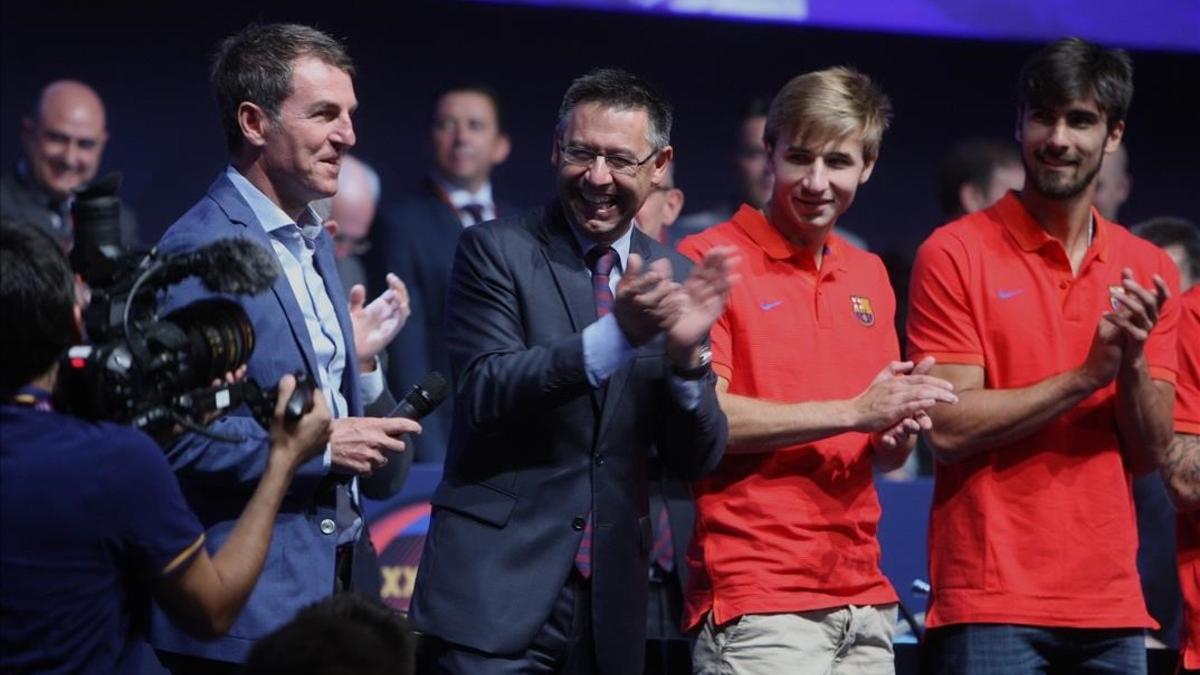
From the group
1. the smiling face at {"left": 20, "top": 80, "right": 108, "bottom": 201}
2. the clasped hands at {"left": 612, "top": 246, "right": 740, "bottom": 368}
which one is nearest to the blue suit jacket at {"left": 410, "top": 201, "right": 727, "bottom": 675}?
the clasped hands at {"left": 612, "top": 246, "right": 740, "bottom": 368}

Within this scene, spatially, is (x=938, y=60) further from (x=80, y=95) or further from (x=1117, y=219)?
(x=80, y=95)

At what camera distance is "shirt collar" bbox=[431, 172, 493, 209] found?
7.45m

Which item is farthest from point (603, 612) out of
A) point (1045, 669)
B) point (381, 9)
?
point (381, 9)

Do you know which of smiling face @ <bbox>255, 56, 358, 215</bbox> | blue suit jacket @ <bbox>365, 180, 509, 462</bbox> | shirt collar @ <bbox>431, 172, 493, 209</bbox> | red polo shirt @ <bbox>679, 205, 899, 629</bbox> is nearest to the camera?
smiling face @ <bbox>255, 56, 358, 215</bbox>

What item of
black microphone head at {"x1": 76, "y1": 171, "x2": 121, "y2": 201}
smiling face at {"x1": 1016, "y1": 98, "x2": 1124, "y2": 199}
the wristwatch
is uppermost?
smiling face at {"x1": 1016, "y1": 98, "x2": 1124, "y2": 199}

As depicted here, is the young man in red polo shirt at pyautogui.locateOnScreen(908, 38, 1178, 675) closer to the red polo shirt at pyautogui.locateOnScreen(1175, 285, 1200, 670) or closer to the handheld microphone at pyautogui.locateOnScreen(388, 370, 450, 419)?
the red polo shirt at pyautogui.locateOnScreen(1175, 285, 1200, 670)

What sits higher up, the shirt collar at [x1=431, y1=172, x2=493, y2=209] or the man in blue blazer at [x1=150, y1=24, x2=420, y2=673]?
the shirt collar at [x1=431, y1=172, x2=493, y2=209]

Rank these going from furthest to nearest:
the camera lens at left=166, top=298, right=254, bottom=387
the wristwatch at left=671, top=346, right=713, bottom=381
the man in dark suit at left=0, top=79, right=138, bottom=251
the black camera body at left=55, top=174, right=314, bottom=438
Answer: the man in dark suit at left=0, top=79, right=138, bottom=251 → the wristwatch at left=671, top=346, right=713, bottom=381 → the camera lens at left=166, top=298, right=254, bottom=387 → the black camera body at left=55, top=174, right=314, bottom=438

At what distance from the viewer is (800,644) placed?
3.62 meters

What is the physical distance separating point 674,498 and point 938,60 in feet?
15.9

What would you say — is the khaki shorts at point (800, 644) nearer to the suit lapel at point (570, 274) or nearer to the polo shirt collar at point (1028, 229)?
the suit lapel at point (570, 274)

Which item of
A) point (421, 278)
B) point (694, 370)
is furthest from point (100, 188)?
point (421, 278)

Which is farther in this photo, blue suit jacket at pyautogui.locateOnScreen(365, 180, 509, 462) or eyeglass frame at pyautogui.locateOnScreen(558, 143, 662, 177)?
blue suit jacket at pyautogui.locateOnScreen(365, 180, 509, 462)

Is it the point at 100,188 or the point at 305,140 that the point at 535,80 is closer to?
the point at 305,140
